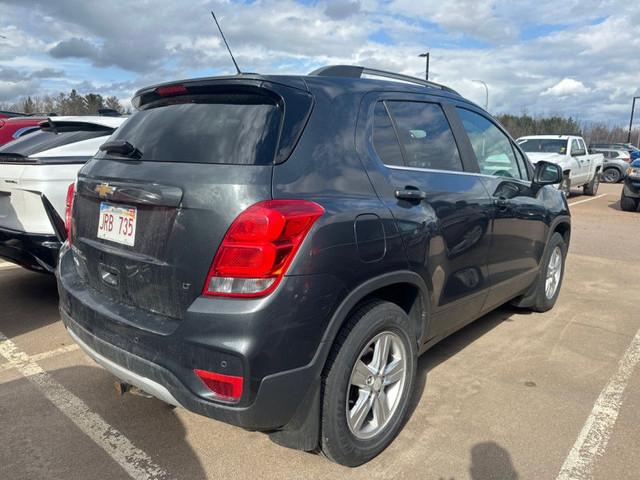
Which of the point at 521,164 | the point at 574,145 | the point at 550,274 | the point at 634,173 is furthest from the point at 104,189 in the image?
the point at 574,145

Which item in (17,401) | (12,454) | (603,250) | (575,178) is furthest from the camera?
(575,178)

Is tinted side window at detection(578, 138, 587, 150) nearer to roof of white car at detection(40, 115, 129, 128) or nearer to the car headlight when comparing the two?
the car headlight

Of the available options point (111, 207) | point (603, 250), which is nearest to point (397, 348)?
point (111, 207)

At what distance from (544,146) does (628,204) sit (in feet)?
9.58

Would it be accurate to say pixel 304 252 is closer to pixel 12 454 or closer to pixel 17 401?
pixel 12 454

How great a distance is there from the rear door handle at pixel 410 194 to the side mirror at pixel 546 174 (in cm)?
183

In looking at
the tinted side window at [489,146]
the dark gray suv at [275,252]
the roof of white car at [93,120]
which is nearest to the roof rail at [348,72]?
the dark gray suv at [275,252]

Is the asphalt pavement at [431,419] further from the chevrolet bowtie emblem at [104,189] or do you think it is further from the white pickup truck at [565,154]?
the white pickup truck at [565,154]

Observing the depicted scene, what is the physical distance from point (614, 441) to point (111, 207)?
2.88 m

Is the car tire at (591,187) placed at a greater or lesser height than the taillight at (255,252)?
lesser

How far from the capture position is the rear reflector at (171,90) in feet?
8.60

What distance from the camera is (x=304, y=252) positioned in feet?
6.93

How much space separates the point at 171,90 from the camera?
8.75ft

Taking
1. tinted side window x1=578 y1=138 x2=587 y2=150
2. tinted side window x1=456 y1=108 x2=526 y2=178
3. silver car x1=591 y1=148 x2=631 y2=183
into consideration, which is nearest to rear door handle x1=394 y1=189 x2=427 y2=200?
tinted side window x1=456 y1=108 x2=526 y2=178
